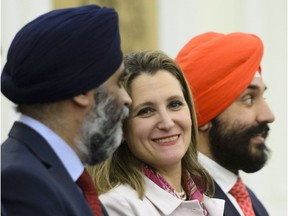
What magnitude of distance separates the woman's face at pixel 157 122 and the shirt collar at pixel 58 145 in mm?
759

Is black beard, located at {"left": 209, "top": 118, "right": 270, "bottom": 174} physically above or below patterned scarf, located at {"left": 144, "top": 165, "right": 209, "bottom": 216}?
below

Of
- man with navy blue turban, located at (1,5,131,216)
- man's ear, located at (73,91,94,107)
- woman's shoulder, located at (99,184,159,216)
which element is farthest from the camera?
woman's shoulder, located at (99,184,159,216)

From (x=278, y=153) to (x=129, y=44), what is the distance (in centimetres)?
175

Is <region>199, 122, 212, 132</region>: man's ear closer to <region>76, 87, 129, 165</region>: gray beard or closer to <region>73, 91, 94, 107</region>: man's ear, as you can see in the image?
<region>76, 87, 129, 165</region>: gray beard

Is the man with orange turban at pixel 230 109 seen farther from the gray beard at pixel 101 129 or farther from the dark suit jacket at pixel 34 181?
the dark suit jacket at pixel 34 181

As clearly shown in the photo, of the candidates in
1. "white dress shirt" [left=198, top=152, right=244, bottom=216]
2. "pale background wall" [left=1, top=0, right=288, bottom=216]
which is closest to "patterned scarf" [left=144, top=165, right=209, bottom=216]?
"white dress shirt" [left=198, top=152, right=244, bottom=216]

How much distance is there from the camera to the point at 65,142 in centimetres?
338

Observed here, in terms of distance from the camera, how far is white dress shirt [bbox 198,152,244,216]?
4.71 m

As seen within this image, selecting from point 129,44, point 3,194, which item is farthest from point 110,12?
point 129,44

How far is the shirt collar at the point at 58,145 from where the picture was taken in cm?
334

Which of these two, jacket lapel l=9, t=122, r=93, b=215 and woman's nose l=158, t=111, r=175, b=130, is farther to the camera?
woman's nose l=158, t=111, r=175, b=130

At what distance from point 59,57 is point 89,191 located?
490mm

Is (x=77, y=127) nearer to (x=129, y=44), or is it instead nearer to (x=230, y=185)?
(x=230, y=185)

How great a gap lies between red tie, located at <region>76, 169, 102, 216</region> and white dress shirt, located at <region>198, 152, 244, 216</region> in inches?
50.9
